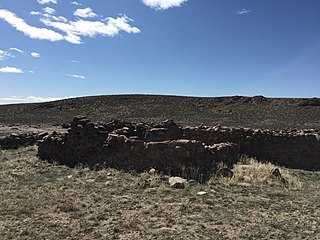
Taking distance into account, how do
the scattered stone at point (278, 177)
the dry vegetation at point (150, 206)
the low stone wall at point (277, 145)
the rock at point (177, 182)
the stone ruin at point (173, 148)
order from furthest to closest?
the low stone wall at point (277, 145), the stone ruin at point (173, 148), the scattered stone at point (278, 177), the rock at point (177, 182), the dry vegetation at point (150, 206)

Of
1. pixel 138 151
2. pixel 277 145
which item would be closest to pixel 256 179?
pixel 138 151

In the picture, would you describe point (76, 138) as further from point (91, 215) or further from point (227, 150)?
point (91, 215)

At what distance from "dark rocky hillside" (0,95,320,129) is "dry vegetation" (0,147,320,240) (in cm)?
2751

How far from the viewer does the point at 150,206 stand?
26.1ft

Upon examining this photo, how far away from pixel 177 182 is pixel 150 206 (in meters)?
1.73

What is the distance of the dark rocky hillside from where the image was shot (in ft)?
136

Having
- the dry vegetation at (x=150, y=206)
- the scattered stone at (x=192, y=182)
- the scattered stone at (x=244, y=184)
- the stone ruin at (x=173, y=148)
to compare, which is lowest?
the dry vegetation at (x=150, y=206)

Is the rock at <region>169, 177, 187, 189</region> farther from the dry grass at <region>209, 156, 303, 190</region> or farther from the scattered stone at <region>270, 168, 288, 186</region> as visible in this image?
the scattered stone at <region>270, 168, 288, 186</region>

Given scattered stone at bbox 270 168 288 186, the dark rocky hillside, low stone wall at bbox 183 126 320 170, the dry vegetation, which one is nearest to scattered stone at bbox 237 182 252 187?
the dry vegetation

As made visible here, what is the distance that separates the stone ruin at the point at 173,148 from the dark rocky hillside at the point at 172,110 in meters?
22.6

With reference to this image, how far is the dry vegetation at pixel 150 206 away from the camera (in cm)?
646

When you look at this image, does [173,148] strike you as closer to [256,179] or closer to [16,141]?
[256,179]

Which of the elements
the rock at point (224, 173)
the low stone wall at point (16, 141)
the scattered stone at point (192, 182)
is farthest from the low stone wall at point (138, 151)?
the low stone wall at point (16, 141)

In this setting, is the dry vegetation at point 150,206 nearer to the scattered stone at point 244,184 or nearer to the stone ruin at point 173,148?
the scattered stone at point 244,184
